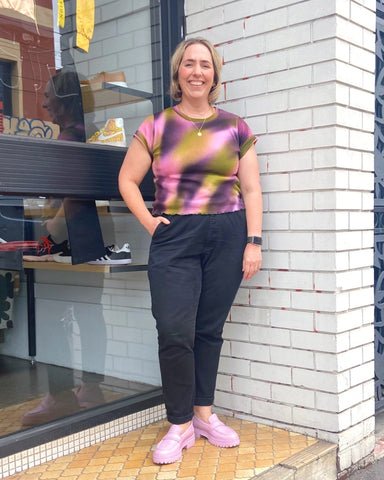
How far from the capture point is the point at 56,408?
9.69 ft

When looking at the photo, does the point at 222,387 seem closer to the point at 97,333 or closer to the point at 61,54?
the point at 97,333

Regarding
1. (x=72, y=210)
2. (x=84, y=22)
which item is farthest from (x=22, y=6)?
(x=72, y=210)

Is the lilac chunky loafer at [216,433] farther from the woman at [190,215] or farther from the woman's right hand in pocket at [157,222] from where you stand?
the woman's right hand in pocket at [157,222]

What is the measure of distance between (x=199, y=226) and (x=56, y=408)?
1.14 m

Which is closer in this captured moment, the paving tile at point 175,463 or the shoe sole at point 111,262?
the paving tile at point 175,463

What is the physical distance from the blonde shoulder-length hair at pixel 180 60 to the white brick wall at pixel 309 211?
0.34 metres

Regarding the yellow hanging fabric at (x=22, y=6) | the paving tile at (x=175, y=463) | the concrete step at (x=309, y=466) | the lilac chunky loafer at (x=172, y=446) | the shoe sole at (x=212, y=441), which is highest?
the yellow hanging fabric at (x=22, y=6)

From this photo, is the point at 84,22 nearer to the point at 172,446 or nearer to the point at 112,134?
the point at 112,134

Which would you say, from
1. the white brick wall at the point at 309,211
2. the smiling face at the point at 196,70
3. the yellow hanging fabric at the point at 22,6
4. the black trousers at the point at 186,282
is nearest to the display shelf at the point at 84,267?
the black trousers at the point at 186,282

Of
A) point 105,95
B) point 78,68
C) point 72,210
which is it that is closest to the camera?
point 72,210

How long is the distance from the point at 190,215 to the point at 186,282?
0.29 meters

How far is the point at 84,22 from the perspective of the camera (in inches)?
121

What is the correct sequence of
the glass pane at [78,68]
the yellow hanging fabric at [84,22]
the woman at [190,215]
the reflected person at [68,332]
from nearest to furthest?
the woman at [190,215] < the glass pane at [78,68] < the reflected person at [68,332] < the yellow hanging fabric at [84,22]

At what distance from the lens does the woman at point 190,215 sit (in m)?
2.68
